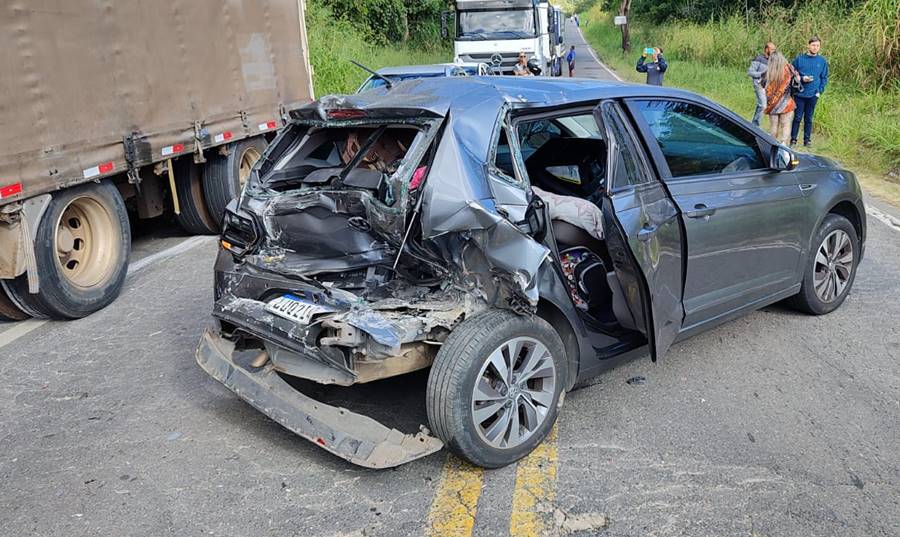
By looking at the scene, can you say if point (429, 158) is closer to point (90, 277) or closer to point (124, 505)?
point (124, 505)

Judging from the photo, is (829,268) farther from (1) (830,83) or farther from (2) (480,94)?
(1) (830,83)

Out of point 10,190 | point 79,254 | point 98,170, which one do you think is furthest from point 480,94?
point 79,254

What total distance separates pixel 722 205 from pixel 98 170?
15.6 ft

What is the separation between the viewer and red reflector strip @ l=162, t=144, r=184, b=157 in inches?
286

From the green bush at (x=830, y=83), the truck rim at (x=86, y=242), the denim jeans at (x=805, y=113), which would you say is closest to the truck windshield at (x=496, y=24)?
the green bush at (x=830, y=83)

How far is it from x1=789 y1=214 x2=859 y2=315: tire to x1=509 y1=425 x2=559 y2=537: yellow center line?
2407mm

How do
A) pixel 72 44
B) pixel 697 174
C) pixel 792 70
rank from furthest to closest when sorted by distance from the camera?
pixel 792 70
pixel 72 44
pixel 697 174

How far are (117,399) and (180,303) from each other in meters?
1.74

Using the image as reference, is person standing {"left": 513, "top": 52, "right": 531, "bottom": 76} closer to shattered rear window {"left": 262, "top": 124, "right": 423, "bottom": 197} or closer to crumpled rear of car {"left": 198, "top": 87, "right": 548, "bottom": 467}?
shattered rear window {"left": 262, "top": 124, "right": 423, "bottom": 197}

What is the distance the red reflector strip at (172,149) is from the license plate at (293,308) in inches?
160

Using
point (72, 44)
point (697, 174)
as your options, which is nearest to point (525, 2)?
point (72, 44)

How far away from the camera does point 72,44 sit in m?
6.08

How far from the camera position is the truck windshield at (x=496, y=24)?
780 inches

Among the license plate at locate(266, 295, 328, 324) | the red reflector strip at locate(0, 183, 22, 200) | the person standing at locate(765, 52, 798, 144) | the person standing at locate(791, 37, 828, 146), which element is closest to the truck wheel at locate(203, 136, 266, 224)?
the red reflector strip at locate(0, 183, 22, 200)
